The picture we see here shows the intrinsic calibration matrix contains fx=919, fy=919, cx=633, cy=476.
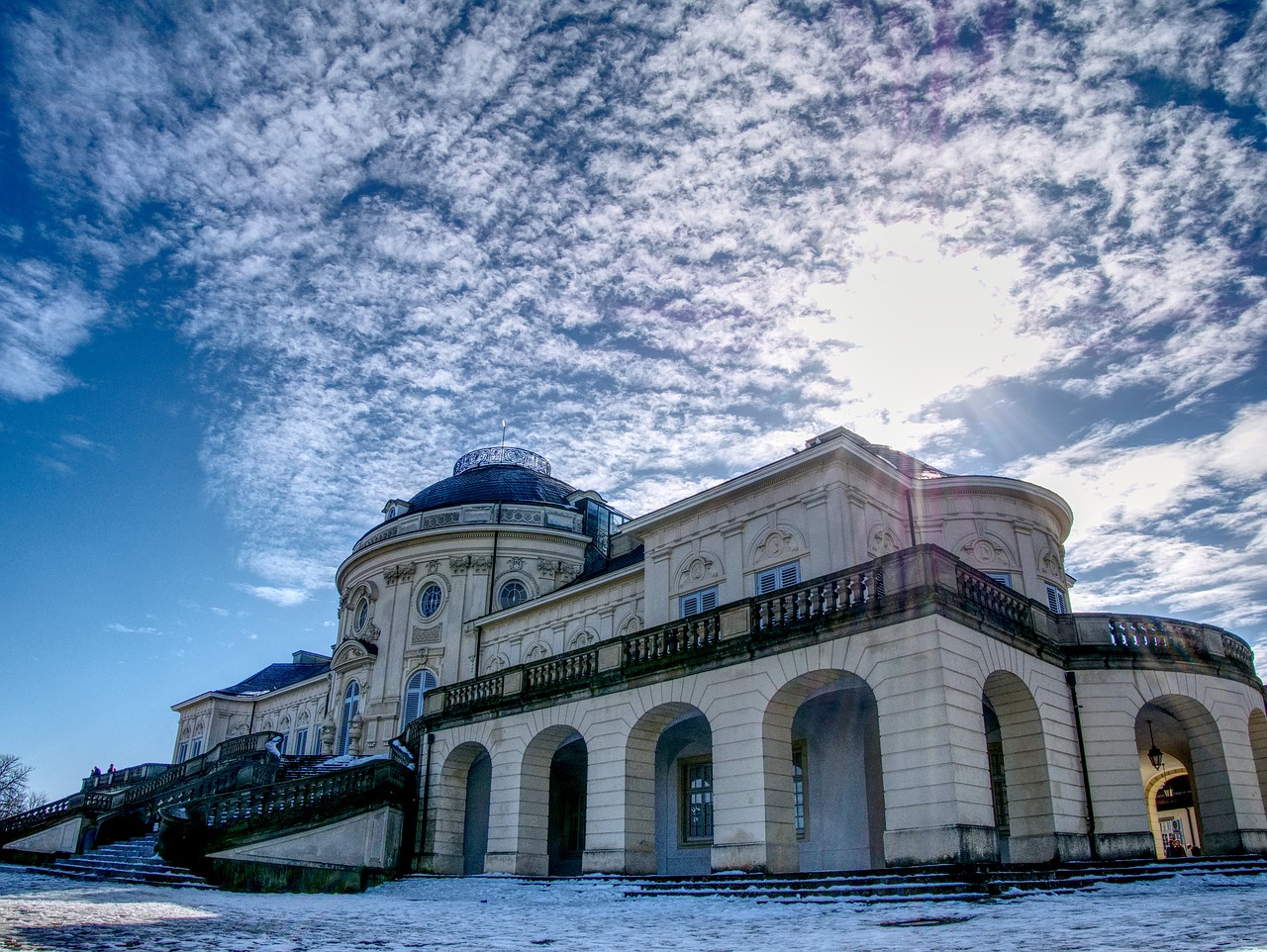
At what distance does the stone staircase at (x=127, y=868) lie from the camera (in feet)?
59.8

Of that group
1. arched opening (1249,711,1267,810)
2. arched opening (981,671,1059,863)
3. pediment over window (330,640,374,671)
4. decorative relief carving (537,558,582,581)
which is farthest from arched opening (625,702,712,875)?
pediment over window (330,640,374,671)

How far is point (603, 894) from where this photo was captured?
15453 mm

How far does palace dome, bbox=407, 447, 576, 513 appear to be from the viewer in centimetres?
3814

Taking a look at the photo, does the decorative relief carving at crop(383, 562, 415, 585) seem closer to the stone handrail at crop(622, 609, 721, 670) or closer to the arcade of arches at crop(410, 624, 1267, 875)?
the arcade of arches at crop(410, 624, 1267, 875)

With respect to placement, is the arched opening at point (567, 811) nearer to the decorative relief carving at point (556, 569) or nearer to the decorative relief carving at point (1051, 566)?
the decorative relief carving at point (556, 569)

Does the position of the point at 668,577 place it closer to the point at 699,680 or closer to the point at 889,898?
the point at 699,680

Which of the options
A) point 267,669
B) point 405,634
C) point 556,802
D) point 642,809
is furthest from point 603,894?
point 267,669

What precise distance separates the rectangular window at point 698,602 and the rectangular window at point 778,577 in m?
1.48

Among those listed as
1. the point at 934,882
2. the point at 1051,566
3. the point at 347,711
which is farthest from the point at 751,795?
the point at 347,711

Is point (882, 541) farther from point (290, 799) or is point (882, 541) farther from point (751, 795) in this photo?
point (290, 799)

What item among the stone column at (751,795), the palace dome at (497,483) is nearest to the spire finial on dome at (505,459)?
the palace dome at (497,483)

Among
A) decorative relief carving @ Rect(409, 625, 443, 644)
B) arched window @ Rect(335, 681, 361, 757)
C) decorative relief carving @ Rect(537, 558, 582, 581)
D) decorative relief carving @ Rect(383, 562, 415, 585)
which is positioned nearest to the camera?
decorative relief carving @ Rect(409, 625, 443, 644)

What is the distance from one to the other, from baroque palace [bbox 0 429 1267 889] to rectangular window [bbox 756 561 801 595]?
7 cm

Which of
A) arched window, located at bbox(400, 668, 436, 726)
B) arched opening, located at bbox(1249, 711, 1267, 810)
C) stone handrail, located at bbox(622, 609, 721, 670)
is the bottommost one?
arched opening, located at bbox(1249, 711, 1267, 810)
